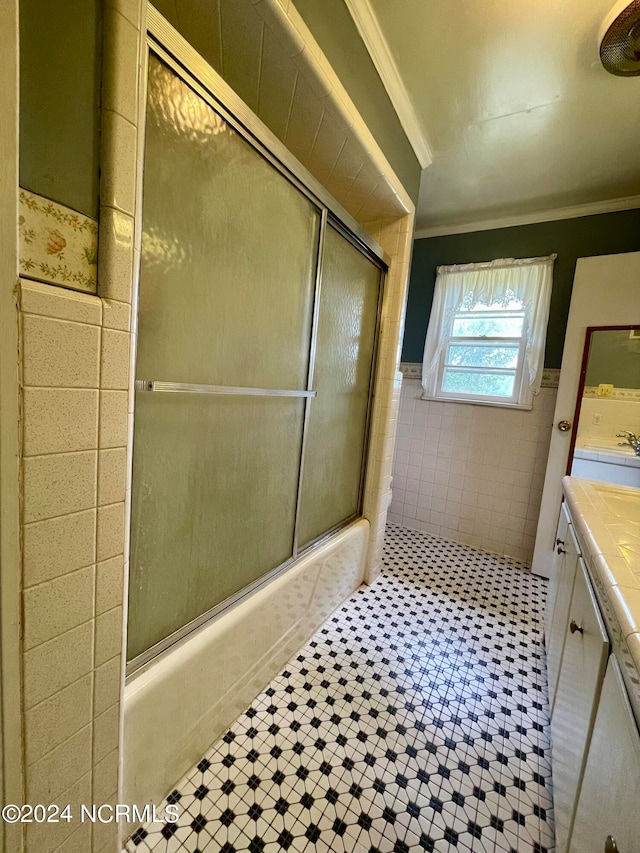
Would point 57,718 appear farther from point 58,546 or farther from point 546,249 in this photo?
point 546,249

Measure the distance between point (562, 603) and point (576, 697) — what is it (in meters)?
0.47

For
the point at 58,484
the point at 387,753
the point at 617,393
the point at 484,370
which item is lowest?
the point at 387,753

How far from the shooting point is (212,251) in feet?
3.22

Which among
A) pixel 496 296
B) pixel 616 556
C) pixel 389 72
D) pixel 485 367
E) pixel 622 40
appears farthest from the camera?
pixel 485 367

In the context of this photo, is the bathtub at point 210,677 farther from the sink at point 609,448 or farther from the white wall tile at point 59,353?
the sink at point 609,448

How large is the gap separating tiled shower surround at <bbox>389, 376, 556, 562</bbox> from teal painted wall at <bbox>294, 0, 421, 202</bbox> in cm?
176

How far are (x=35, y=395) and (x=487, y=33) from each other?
1.95 m

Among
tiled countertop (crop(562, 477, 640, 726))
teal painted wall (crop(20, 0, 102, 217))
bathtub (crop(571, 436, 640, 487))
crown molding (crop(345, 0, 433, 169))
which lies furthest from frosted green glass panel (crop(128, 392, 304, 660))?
bathtub (crop(571, 436, 640, 487))

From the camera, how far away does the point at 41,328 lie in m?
0.55

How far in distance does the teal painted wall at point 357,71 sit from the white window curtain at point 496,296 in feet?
3.81

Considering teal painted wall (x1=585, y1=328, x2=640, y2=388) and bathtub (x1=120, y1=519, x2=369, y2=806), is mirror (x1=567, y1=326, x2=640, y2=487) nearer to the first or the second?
teal painted wall (x1=585, y1=328, x2=640, y2=388)

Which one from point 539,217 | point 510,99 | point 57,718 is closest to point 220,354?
point 57,718

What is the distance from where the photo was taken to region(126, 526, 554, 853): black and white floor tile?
0.94 metres

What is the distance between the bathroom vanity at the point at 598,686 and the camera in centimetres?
56
